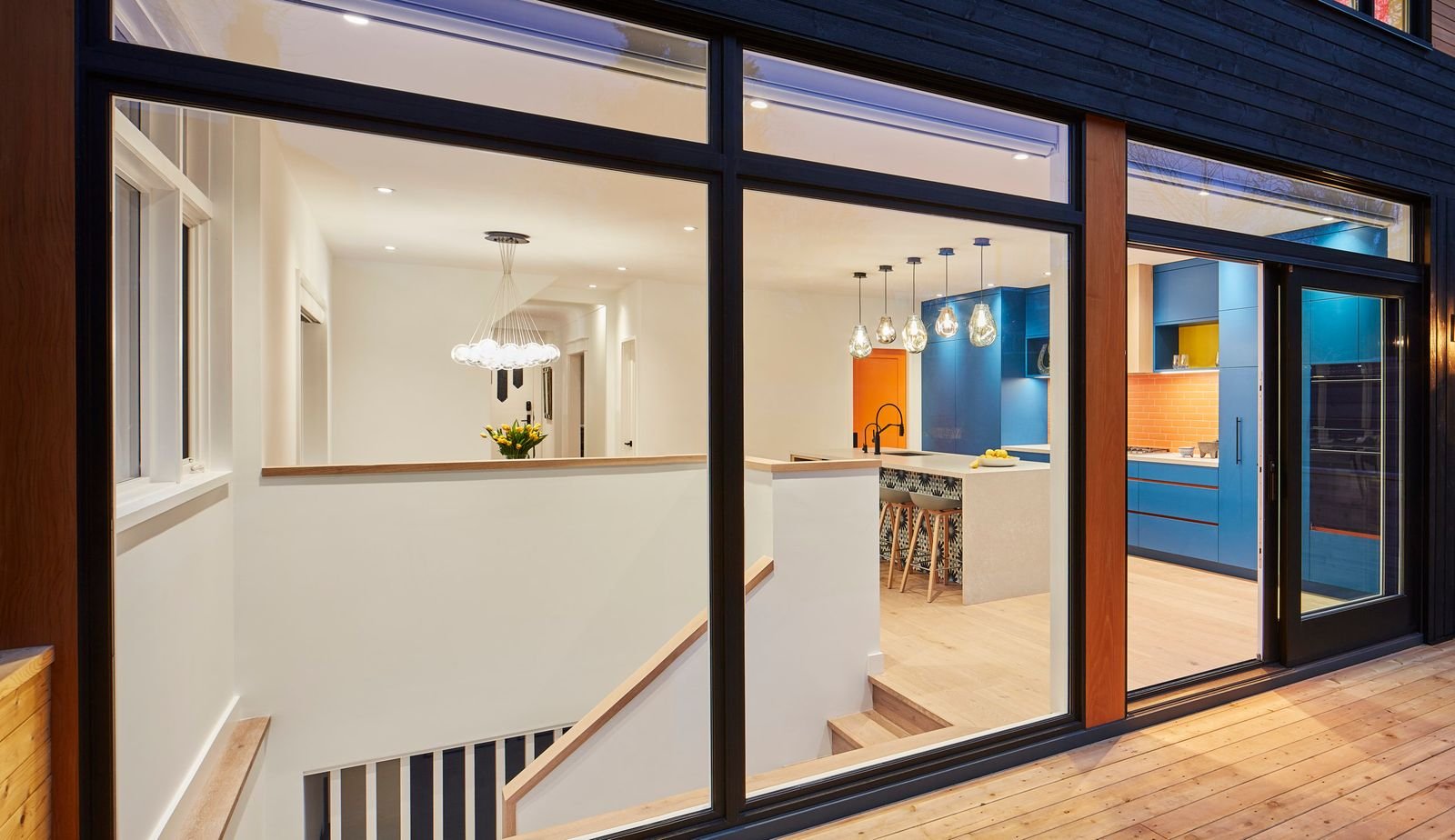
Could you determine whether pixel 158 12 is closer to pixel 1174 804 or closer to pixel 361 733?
pixel 361 733

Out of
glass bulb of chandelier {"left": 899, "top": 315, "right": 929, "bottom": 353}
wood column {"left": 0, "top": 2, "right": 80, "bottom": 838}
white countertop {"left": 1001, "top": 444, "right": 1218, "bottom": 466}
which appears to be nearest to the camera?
wood column {"left": 0, "top": 2, "right": 80, "bottom": 838}

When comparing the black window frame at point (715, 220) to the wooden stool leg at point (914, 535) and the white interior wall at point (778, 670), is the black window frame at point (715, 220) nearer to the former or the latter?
the white interior wall at point (778, 670)

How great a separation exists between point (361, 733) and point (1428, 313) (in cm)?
550

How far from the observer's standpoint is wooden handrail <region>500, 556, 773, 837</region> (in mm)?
2561

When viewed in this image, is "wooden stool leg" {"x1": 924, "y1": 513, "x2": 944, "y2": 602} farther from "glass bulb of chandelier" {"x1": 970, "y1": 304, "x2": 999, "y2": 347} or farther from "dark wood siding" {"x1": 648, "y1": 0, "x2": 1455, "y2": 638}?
"dark wood siding" {"x1": 648, "y1": 0, "x2": 1455, "y2": 638}

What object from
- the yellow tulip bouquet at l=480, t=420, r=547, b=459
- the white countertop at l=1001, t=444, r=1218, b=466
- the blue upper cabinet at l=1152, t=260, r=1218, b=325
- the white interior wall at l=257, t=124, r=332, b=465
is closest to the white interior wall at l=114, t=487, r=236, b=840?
the white interior wall at l=257, t=124, r=332, b=465

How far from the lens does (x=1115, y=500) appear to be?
270 centimetres

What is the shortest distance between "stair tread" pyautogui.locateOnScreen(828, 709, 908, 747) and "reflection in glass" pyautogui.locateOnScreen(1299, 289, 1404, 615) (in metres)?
2.03

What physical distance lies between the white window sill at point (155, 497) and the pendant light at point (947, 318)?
280cm

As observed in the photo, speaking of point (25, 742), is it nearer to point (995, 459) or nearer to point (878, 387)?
point (878, 387)

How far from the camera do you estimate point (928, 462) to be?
3537 millimetres

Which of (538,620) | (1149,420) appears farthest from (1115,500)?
(1149,420)

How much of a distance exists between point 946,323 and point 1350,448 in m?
2.13

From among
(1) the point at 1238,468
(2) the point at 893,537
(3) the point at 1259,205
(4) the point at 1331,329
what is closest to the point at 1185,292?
(1) the point at 1238,468
